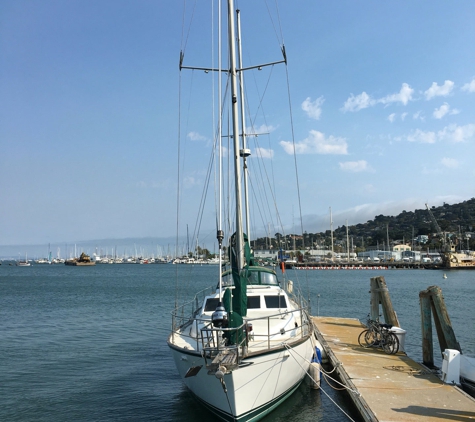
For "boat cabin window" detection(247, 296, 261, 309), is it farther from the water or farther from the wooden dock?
the wooden dock

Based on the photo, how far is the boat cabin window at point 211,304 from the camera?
14102 millimetres

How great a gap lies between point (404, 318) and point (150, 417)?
833 inches

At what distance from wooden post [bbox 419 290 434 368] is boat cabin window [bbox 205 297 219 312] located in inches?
277

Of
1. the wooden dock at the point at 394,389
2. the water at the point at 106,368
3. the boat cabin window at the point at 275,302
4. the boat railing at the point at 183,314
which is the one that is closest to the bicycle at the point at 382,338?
the wooden dock at the point at 394,389

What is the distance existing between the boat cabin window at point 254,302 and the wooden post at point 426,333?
19.0 ft

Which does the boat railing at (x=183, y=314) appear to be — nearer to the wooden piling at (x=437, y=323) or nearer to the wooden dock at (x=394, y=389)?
the wooden dock at (x=394, y=389)

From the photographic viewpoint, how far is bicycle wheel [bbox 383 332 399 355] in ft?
48.8

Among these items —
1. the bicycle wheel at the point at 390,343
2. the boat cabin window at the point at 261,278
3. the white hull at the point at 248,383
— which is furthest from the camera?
the boat cabin window at the point at 261,278

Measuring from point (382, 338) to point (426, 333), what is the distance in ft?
4.77

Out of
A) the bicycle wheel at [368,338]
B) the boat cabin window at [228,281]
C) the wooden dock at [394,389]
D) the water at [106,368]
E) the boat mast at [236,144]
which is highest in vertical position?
the boat mast at [236,144]

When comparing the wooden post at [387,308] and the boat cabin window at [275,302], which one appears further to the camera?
the wooden post at [387,308]

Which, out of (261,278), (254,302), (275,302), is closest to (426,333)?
(275,302)

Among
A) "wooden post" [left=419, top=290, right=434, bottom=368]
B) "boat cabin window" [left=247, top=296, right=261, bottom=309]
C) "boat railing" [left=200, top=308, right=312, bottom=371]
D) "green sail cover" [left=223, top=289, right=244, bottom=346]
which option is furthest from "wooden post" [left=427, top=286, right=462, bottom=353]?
"green sail cover" [left=223, top=289, right=244, bottom=346]

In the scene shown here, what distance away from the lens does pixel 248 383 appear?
9.80 metres
